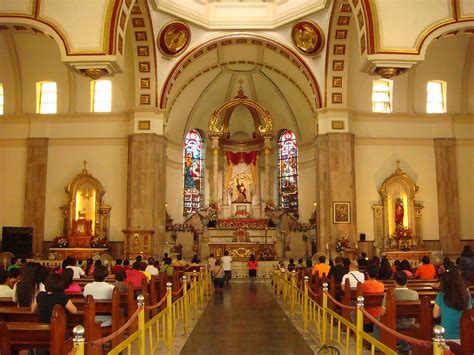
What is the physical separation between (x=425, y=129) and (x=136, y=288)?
18.1 metres

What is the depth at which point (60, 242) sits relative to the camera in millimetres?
22000

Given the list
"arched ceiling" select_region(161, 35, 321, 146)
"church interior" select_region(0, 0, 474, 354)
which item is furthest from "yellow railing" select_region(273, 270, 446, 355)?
"arched ceiling" select_region(161, 35, 321, 146)

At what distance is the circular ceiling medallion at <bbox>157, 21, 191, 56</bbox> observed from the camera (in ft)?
73.2

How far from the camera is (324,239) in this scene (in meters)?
22.4

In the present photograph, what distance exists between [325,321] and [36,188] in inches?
721

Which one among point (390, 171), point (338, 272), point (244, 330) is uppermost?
point (390, 171)

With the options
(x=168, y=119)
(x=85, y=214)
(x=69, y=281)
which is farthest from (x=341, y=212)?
(x=69, y=281)

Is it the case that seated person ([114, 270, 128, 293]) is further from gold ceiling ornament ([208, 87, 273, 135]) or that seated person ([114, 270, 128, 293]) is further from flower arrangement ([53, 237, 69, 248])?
gold ceiling ornament ([208, 87, 273, 135])

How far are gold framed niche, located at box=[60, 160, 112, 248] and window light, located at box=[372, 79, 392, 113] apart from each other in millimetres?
12826

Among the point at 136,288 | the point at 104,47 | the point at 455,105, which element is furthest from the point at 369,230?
the point at 136,288

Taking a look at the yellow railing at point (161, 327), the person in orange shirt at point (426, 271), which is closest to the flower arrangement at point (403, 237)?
the yellow railing at point (161, 327)

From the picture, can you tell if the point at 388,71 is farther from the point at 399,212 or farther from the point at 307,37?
the point at 399,212

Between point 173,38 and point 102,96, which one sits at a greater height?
point 173,38

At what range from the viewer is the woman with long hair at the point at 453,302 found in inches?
208
